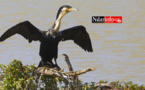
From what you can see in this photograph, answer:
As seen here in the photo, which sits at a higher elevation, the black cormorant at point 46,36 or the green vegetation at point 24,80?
the black cormorant at point 46,36

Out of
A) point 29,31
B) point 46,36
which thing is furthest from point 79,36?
point 29,31

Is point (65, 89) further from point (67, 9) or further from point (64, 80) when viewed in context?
point (67, 9)

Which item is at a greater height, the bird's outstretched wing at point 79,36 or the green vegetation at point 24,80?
the bird's outstretched wing at point 79,36

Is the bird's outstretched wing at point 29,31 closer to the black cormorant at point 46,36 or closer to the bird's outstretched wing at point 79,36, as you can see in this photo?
the black cormorant at point 46,36

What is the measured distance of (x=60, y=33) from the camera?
785 centimetres

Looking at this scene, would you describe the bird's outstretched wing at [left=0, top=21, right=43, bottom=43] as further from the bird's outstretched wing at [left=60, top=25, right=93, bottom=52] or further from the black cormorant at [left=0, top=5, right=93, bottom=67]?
the bird's outstretched wing at [left=60, top=25, right=93, bottom=52]

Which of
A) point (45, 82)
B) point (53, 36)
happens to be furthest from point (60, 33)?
point (45, 82)

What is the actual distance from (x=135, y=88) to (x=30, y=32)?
1873 millimetres

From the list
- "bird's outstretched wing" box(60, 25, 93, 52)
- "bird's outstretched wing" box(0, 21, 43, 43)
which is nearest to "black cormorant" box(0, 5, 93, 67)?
"bird's outstretched wing" box(0, 21, 43, 43)

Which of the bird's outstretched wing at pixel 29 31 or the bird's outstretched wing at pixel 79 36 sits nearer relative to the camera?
the bird's outstretched wing at pixel 29 31

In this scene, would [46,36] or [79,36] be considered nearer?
[46,36]

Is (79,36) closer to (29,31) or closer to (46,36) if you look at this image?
(46,36)

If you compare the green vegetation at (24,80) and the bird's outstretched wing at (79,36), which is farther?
the bird's outstretched wing at (79,36)

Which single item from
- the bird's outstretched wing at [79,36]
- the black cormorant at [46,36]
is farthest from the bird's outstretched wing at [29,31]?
the bird's outstretched wing at [79,36]
